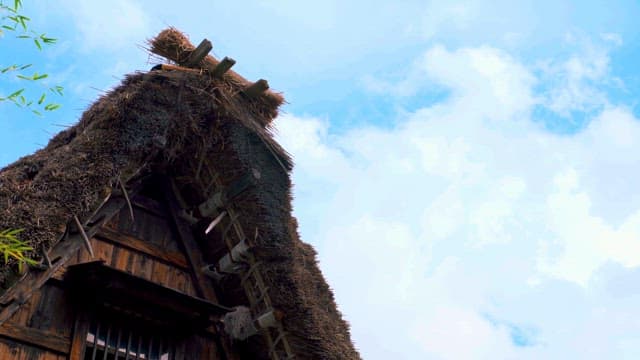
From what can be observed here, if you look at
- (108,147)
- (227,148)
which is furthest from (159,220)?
(108,147)

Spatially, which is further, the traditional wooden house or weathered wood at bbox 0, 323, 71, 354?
the traditional wooden house

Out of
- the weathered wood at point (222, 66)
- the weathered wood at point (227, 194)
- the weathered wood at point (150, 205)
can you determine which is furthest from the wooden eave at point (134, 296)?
the weathered wood at point (222, 66)

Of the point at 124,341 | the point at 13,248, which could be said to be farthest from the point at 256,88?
the point at 13,248

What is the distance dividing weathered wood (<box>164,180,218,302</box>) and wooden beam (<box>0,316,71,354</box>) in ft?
5.92

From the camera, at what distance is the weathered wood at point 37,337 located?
7461 millimetres

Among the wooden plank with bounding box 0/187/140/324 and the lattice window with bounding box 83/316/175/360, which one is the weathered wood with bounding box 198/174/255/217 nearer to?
the wooden plank with bounding box 0/187/140/324

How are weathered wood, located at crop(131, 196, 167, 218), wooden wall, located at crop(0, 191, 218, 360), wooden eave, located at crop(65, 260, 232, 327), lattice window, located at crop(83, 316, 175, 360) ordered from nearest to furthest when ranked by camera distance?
wooden wall, located at crop(0, 191, 218, 360)
wooden eave, located at crop(65, 260, 232, 327)
lattice window, located at crop(83, 316, 175, 360)
weathered wood, located at crop(131, 196, 167, 218)

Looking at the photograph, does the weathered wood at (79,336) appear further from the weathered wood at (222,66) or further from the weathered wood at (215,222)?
the weathered wood at (222,66)

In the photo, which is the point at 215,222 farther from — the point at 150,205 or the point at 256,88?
the point at 256,88

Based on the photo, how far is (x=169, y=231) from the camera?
9.52m

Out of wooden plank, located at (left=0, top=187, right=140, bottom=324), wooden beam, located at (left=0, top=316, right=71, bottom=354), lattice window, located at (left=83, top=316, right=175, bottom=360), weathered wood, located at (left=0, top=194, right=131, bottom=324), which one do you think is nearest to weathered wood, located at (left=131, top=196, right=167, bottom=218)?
wooden plank, located at (left=0, top=187, right=140, bottom=324)

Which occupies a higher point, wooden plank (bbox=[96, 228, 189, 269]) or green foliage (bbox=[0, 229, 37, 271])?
wooden plank (bbox=[96, 228, 189, 269])

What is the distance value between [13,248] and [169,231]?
3.55 meters

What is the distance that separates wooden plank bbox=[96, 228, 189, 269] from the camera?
8.77 m
